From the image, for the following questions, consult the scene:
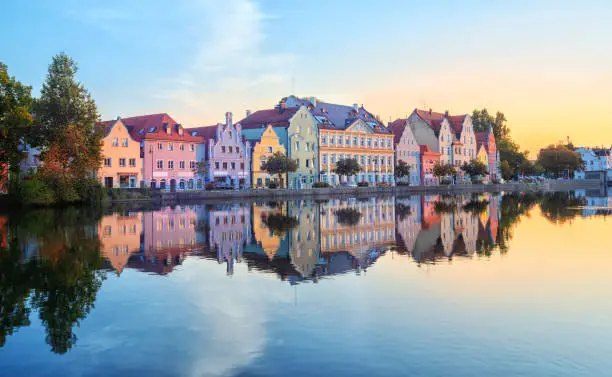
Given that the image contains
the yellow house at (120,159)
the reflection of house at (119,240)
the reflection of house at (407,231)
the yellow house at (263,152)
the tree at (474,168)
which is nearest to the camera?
the reflection of house at (119,240)

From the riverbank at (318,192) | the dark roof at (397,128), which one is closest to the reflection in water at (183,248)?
the riverbank at (318,192)

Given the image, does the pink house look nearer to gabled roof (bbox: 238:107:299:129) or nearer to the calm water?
gabled roof (bbox: 238:107:299:129)

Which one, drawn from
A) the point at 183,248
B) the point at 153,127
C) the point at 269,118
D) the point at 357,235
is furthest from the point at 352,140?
the point at 183,248

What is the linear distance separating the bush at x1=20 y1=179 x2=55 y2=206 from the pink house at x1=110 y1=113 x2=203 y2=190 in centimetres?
2500

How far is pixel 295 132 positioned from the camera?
98250 mm

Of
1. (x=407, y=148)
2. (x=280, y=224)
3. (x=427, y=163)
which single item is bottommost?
(x=280, y=224)

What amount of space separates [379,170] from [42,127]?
2660 inches

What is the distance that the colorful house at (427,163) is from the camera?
124 metres

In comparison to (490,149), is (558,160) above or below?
below

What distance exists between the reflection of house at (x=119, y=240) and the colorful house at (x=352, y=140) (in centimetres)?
6707

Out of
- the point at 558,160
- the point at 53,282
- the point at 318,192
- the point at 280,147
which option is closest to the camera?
the point at 53,282

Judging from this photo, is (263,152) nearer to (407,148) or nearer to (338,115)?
(338,115)

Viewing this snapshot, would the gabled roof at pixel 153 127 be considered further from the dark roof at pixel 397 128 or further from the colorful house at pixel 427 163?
the colorful house at pixel 427 163

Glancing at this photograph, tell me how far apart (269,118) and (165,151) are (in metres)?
23.4
